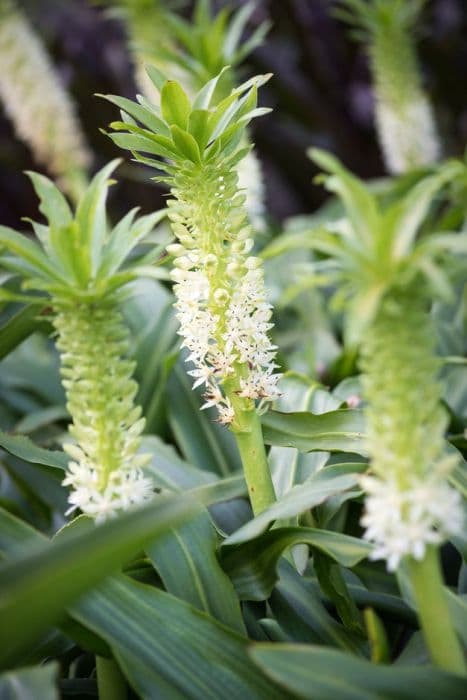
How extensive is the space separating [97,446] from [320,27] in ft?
9.17

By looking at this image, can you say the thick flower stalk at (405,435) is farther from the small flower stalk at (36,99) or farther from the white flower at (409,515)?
the small flower stalk at (36,99)

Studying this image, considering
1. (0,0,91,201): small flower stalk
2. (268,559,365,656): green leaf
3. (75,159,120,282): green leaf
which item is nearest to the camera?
(75,159,120,282): green leaf

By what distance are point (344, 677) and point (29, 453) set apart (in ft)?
1.69

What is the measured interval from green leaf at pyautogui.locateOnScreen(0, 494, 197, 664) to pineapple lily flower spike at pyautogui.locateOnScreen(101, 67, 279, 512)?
261mm

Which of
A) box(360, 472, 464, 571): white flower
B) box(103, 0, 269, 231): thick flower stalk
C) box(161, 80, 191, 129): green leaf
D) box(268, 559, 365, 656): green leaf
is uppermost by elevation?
box(103, 0, 269, 231): thick flower stalk

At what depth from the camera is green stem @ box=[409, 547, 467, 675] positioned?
0.64 meters

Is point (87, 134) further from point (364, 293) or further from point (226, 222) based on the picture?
point (364, 293)

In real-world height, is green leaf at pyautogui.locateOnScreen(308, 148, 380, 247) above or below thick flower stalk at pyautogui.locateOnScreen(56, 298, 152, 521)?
above

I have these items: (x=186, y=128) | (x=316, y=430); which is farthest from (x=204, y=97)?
(x=316, y=430)

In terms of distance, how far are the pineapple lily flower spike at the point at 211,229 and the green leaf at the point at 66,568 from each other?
0.86 ft

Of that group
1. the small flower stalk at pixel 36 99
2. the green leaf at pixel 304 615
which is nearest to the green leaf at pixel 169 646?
the green leaf at pixel 304 615

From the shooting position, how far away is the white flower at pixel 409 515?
1.98 ft

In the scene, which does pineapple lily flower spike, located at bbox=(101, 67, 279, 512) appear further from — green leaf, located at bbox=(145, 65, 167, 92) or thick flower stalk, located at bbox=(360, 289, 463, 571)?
thick flower stalk, located at bbox=(360, 289, 463, 571)

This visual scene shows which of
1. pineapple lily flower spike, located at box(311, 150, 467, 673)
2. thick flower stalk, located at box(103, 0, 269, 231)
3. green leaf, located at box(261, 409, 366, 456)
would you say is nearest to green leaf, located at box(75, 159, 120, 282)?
pineapple lily flower spike, located at box(311, 150, 467, 673)
